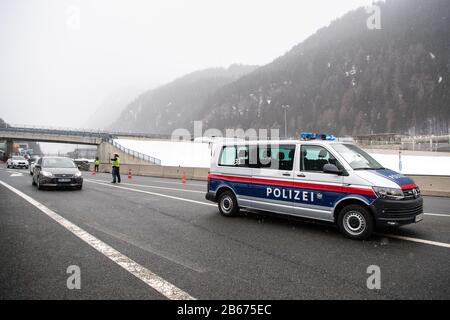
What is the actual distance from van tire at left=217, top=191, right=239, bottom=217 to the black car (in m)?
8.18

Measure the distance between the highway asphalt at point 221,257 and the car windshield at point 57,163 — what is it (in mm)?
6697

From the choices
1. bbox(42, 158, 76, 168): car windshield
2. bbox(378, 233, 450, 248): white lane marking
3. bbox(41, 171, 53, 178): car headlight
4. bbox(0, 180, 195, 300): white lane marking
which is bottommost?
bbox(0, 180, 195, 300): white lane marking

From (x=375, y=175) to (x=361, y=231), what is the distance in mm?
1106

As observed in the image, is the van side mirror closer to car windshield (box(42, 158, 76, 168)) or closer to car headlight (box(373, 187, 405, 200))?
car headlight (box(373, 187, 405, 200))

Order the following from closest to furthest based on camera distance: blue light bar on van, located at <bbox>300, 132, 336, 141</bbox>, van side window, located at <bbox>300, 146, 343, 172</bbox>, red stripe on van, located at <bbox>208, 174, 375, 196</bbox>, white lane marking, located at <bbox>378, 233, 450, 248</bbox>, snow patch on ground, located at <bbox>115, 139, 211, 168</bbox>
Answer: white lane marking, located at <bbox>378, 233, 450, 248</bbox> < red stripe on van, located at <bbox>208, 174, 375, 196</bbox> < van side window, located at <bbox>300, 146, 343, 172</bbox> < blue light bar on van, located at <bbox>300, 132, 336, 141</bbox> < snow patch on ground, located at <bbox>115, 139, 211, 168</bbox>

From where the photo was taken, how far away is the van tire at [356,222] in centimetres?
578

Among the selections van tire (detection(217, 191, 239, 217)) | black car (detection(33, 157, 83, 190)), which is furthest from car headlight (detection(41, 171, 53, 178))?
van tire (detection(217, 191, 239, 217))

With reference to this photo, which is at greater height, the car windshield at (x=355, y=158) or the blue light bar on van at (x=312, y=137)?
the blue light bar on van at (x=312, y=137)

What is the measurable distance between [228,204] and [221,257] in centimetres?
343

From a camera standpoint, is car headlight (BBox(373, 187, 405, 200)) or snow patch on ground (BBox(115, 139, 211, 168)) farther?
snow patch on ground (BBox(115, 139, 211, 168))

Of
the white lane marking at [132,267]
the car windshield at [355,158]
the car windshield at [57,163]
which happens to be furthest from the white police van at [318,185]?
the car windshield at [57,163]

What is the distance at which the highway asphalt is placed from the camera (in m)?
3.69

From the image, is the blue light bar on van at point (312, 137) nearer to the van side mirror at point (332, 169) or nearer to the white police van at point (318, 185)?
the white police van at point (318, 185)

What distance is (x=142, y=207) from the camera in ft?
30.8
